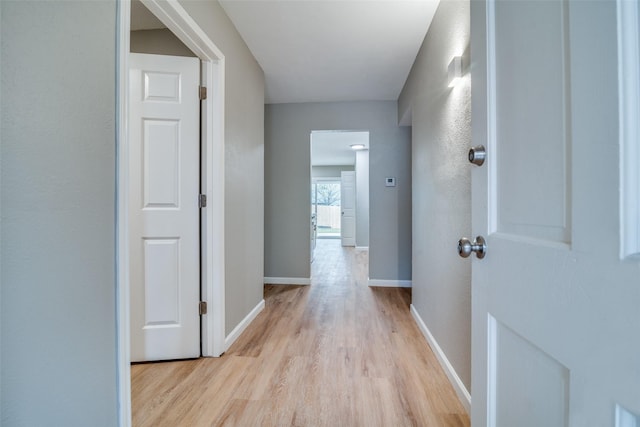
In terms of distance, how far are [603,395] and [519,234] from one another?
30 cm

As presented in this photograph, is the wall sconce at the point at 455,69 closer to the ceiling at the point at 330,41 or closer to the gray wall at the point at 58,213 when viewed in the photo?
the ceiling at the point at 330,41

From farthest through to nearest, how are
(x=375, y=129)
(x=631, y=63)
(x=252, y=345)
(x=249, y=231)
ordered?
(x=375, y=129) → (x=249, y=231) → (x=252, y=345) → (x=631, y=63)

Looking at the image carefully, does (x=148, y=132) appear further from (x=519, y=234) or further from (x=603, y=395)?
(x=603, y=395)

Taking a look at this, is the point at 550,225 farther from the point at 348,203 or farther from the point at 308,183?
the point at 348,203

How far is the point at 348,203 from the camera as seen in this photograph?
8.03m

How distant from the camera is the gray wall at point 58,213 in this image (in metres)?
0.75

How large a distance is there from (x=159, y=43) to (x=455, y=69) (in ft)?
6.47

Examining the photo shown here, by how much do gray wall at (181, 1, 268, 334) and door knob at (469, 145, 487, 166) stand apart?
1.70 m

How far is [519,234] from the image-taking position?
621 millimetres

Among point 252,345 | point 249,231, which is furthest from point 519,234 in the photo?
point 249,231

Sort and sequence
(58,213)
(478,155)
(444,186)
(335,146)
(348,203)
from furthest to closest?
(348,203) → (335,146) → (444,186) → (58,213) → (478,155)

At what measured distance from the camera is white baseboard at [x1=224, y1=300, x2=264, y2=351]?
207 centimetres

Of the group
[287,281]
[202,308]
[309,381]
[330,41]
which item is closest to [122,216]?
[202,308]

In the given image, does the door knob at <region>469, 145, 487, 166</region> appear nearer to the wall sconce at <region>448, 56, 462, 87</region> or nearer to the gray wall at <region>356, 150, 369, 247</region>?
the wall sconce at <region>448, 56, 462, 87</region>
